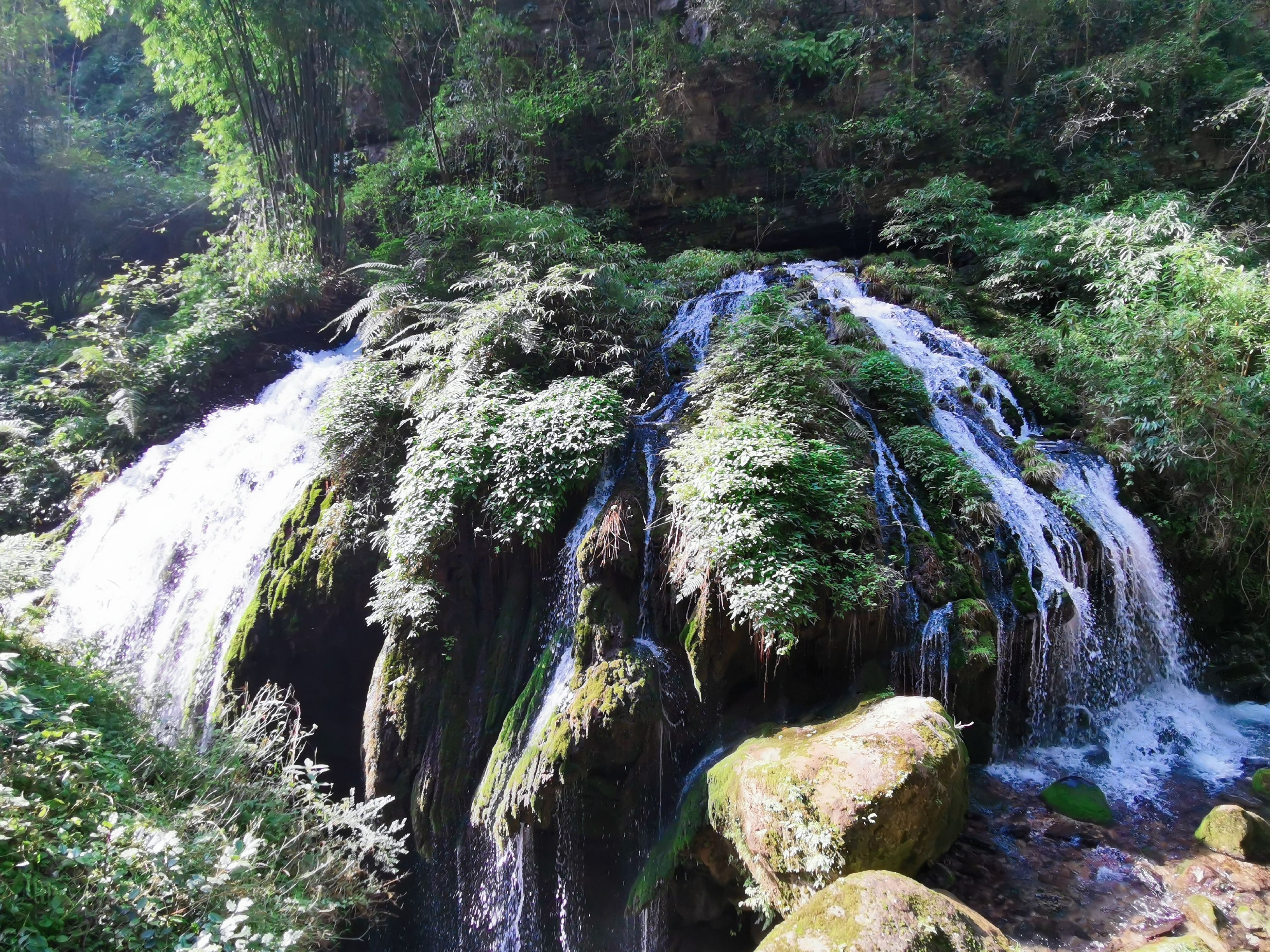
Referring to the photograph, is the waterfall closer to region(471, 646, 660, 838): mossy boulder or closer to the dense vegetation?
the dense vegetation

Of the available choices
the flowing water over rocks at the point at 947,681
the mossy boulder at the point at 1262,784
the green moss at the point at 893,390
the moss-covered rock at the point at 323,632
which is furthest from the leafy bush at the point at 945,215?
the moss-covered rock at the point at 323,632

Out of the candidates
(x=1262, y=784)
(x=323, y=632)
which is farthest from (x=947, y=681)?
(x=323, y=632)

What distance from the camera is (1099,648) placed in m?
6.04

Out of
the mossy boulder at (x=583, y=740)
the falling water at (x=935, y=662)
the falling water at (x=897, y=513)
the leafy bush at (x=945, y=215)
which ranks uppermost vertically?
the leafy bush at (x=945, y=215)

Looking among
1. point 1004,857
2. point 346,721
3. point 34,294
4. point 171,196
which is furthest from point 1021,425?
point 34,294

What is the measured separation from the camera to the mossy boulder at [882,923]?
9.58ft

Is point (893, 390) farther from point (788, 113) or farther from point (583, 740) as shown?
point (788, 113)

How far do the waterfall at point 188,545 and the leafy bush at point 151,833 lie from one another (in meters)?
1.32

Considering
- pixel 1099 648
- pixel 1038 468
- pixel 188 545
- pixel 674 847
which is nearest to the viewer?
pixel 674 847

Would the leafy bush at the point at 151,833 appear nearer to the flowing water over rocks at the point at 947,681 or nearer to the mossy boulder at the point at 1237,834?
the flowing water over rocks at the point at 947,681

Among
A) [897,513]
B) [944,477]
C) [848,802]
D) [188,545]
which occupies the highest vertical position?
[944,477]

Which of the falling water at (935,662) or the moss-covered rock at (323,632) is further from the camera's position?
the moss-covered rock at (323,632)

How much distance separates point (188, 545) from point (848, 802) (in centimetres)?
795

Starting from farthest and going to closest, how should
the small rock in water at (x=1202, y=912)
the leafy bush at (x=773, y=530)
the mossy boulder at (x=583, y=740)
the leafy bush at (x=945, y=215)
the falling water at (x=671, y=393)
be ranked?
the leafy bush at (x=945, y=215)
the falling water at (x=671, y=393)
the mossy boulder at (x=583, y=740)
the leafy bush at (x=773, y=530)
the small rock in water at (x=1202, y=912)
